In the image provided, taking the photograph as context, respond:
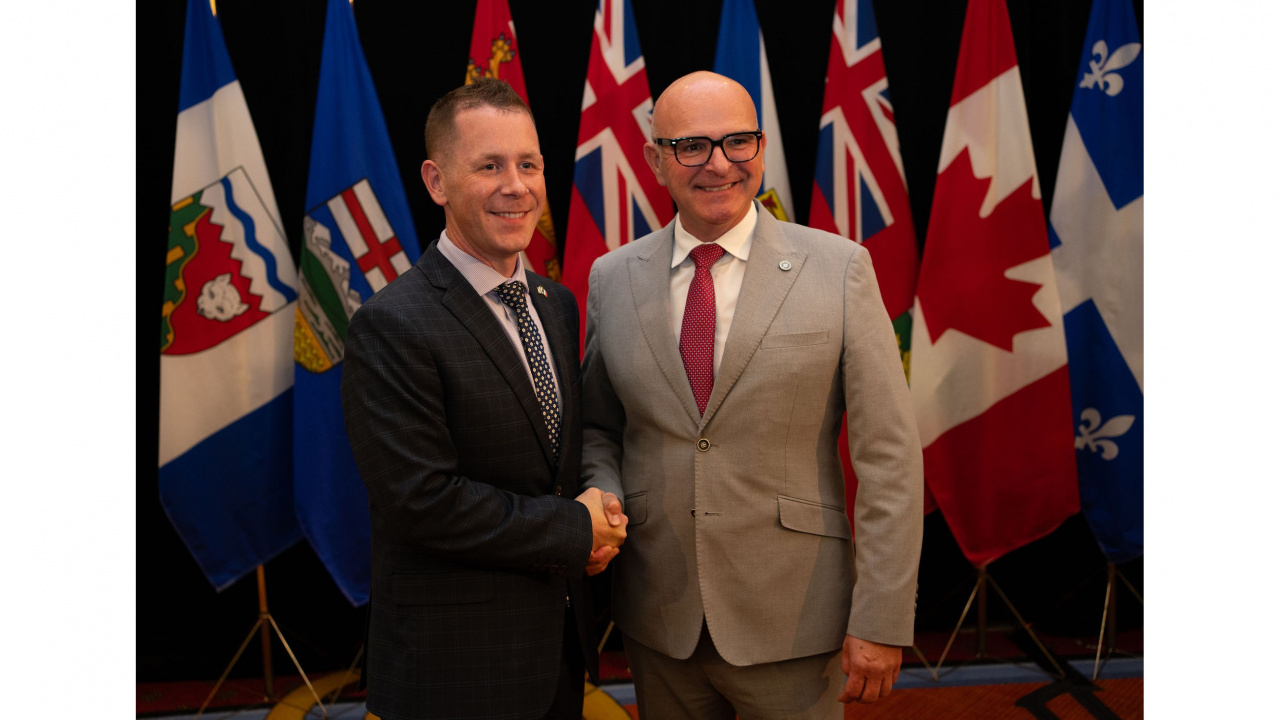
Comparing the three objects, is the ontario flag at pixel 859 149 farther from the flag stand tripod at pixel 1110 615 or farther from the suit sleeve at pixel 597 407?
the suit sleeve at pixel 597 407

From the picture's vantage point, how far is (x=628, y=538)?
177 centimetres

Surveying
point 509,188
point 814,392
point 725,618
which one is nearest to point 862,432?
point 814,392

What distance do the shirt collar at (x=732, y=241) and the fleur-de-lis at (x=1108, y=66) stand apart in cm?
208

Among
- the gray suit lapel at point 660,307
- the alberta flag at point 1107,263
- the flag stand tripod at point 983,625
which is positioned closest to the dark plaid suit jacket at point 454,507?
the gray suit lapel at point 660,307

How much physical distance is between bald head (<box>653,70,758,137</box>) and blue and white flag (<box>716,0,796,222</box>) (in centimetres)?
146

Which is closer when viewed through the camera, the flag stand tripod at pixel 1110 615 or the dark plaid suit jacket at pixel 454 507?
the dark plaid suit jacket at pixel 454 507

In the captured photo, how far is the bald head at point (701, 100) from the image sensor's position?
167 cm

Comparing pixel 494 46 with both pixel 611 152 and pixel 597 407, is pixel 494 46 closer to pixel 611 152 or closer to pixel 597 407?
pixel 611 152

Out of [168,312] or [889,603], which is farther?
[168,312]

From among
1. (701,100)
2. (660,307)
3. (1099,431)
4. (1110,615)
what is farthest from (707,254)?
(1110,615)

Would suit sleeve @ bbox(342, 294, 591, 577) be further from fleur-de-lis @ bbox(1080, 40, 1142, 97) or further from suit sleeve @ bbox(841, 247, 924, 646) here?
fleur-de-lis @ bbox(1080, 40, 1142, 97)

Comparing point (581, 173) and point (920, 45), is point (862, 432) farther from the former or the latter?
point (920, 45)

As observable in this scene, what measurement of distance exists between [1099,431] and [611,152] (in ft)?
6.92

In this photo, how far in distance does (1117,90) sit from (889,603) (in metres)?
2.45
